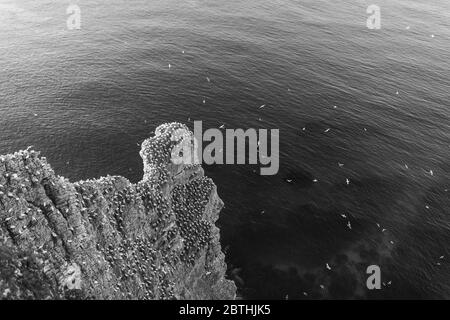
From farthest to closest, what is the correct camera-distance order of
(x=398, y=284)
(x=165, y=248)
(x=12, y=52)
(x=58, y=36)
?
1. (x=58, y=36)
2. (x=12, y=52)
3. (x=398, y=284)
4. (x=165, y=248)

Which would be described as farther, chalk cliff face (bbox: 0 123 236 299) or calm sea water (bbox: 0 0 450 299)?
calm sea water (bbox: 0 0 450 299)

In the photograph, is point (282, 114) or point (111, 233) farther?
point (282, 114)

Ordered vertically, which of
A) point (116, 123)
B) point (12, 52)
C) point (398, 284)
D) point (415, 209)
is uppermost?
point (12, 52)

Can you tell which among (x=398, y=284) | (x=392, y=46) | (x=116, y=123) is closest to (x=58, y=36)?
(x=116, y=123)

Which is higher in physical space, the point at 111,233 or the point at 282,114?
the point at 111,233
